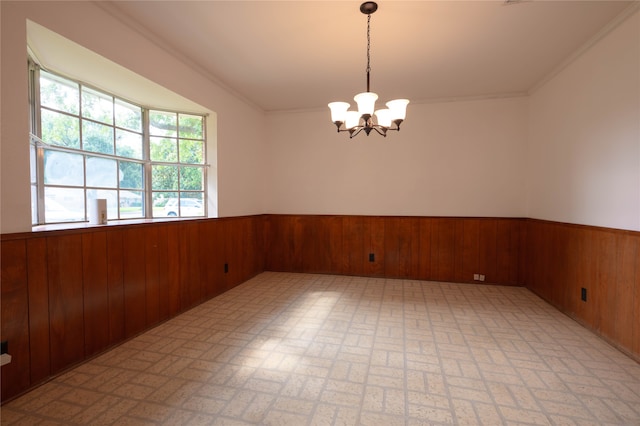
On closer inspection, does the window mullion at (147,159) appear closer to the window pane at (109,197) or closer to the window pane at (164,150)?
the window pane at (164,150)

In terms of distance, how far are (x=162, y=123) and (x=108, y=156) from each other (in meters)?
0.87

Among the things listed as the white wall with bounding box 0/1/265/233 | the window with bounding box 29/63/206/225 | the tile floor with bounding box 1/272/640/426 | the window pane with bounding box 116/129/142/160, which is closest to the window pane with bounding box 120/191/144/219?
the window with bounding box 29/63/206/225

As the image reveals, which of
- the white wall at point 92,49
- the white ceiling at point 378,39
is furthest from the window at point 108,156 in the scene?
the white ceiling at point 378,39

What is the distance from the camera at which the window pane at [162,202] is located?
3.45 metres

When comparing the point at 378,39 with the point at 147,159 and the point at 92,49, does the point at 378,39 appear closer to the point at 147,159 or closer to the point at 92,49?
the point at 92,49

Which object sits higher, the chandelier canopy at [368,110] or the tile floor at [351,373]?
the chandelier canopy at [368,110]

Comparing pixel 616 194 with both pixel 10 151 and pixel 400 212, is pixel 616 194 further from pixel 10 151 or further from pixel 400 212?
pixel 10 151

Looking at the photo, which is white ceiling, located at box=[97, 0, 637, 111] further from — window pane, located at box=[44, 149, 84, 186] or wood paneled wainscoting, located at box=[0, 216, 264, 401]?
wood paneled wainscoting, located at box=[0, 216, 264, 401]

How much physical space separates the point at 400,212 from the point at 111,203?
3.82m

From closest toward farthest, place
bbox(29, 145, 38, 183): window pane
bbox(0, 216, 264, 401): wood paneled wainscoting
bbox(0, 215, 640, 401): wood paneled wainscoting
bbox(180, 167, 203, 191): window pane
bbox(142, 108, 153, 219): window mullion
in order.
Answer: bbox(0, 216, 264, 401): wood paneled wainscoting < bbox(0, 215, 640, 401): wood paneled wainscoting < bbox(29, 145, 38, 183): window pane < bbox(142, 108, 153, 219): window mullion < bbox(180, 167, 203, 191): window pane

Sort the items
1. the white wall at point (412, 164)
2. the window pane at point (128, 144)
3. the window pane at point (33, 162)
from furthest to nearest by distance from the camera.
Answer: the white wall at point (412, 164)
the window pane at point (128, 144)
the window pane at point (33, 162)

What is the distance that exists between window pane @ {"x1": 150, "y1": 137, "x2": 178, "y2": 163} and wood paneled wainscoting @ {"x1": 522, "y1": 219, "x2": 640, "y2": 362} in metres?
4.63

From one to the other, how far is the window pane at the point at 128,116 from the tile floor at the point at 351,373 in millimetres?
2194

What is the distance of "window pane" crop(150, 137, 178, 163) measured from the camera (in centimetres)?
343
